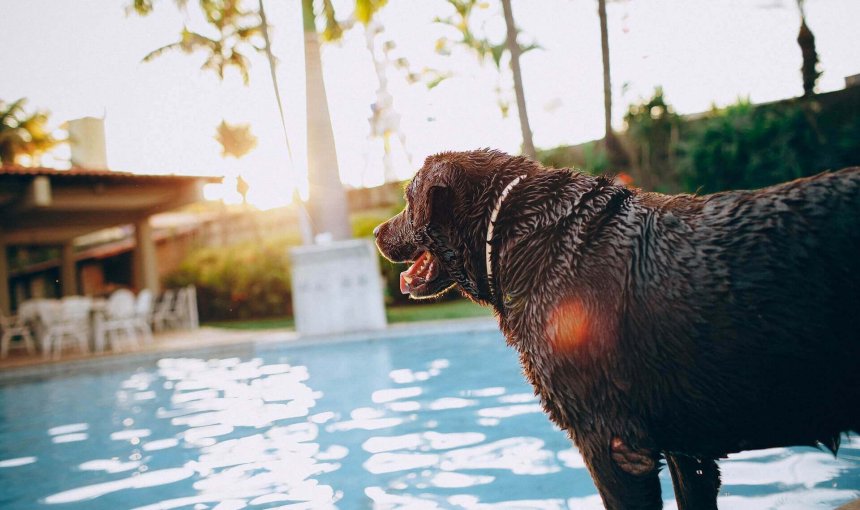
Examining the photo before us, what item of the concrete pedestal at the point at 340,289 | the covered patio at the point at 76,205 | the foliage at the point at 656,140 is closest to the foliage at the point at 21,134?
the covered patio at the point at 76,205

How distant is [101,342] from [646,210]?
14775 mm

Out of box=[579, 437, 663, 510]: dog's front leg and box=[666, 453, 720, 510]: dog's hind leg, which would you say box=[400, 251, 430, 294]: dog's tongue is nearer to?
box=[579, 437, 663, 510]: dog's front leg

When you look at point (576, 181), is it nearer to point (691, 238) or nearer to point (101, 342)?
point (691, 238)

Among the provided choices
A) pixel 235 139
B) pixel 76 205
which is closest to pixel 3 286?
pixel 76 205

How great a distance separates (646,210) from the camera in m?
1.81

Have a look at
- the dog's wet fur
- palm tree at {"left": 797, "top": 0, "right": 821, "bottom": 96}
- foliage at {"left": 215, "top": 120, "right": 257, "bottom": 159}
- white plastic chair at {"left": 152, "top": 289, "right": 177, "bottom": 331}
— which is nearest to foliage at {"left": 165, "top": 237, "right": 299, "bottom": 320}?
white plastic chair at {"left": 152, "top": 289, "right": 177, "bottom": 331}

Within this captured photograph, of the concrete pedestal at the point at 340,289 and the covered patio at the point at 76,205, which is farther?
the covered patio at the point at 76,205

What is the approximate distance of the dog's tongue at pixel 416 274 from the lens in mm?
2307

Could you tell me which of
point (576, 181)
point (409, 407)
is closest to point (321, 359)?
point (409, 407)

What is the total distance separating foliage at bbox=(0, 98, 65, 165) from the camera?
31203 millimetres

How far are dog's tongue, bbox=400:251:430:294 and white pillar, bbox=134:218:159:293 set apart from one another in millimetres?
17919

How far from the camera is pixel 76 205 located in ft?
52.1

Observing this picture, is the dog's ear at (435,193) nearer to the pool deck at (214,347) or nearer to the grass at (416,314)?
the pool deck at (214,347)

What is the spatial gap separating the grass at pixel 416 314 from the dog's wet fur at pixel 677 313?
9.78 metres
